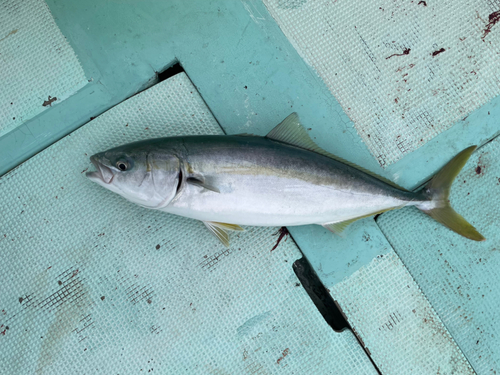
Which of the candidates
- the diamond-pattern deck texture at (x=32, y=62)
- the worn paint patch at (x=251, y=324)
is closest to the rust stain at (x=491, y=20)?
the worn paint patch at (x=251, y=324)

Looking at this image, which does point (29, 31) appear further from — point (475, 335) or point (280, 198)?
point (475, 335)

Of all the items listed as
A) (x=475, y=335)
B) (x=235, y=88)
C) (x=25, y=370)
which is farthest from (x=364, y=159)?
(x=25, y=370)

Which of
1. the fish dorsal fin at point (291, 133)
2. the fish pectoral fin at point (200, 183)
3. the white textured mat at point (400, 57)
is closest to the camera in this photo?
the fish pectoral fin at point (200, 183)

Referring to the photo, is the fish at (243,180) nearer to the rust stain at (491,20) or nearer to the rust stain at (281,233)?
the rust stain at (281,233)

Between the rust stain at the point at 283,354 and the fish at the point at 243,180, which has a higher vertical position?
the fish at the point at 243,180

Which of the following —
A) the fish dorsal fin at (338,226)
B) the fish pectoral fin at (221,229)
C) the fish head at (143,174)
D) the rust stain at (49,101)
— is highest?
the rust stain at (49,101)

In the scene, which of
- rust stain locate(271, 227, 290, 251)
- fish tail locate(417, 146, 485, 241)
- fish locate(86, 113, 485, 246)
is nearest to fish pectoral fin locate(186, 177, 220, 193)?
fish locate(86, 113, 485, 246)

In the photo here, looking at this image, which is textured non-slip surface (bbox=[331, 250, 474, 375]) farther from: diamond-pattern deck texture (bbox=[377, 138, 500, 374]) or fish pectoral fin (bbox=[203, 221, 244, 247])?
fish pectoral fin (bbox=[203, 221, 244, 247])
